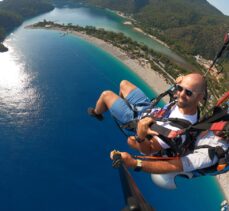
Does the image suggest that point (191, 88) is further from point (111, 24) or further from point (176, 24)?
point (176, 24)

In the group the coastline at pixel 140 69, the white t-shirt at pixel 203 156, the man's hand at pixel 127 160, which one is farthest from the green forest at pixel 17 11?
the white t-shirt at pixel 203 156

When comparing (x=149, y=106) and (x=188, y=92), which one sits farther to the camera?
(x=149, y=106)

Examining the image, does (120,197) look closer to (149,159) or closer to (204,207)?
(204,207)

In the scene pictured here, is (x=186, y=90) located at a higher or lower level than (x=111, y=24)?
lower

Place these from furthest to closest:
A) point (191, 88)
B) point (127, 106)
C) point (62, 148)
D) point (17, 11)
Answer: point (17, 11) < point (62, 148) < point (127, 106) < point (191, 88)

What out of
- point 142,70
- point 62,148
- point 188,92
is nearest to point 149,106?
point 188,92

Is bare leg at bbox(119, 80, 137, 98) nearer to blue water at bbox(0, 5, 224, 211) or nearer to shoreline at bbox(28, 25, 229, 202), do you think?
blue water at bbox(0, 5, 224, 211)

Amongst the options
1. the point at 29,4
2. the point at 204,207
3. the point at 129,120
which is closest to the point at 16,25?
the point at 29,4
